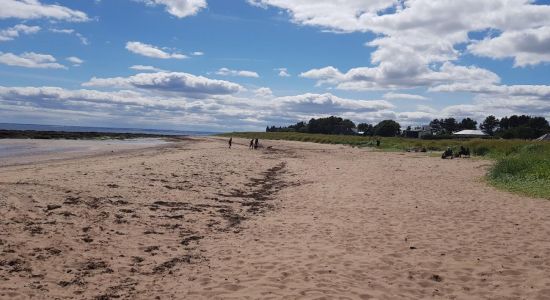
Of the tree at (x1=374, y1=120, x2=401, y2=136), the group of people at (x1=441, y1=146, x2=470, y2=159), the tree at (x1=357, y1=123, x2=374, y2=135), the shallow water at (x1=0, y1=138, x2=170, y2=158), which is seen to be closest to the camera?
the shallow water at (x1=0, y1=138, x2=170, y2=158)

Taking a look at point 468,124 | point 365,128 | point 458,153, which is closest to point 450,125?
point 468,124

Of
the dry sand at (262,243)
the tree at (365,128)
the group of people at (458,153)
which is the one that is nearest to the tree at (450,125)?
the tree at (365,128)

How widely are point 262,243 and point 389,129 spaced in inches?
4931

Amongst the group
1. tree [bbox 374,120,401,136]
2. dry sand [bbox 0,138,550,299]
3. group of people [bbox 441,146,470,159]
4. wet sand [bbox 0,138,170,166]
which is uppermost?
tree [bbox 374,120,401,136]

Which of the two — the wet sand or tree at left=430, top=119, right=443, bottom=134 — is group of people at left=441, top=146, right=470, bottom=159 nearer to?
the wet sand

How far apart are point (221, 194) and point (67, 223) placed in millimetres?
6479

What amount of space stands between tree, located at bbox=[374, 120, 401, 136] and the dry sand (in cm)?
11654

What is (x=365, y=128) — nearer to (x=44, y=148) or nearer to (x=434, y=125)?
(x=434, y=125)

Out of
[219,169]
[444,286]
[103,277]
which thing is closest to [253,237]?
[103,277]

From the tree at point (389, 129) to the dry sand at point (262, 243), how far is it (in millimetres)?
116537

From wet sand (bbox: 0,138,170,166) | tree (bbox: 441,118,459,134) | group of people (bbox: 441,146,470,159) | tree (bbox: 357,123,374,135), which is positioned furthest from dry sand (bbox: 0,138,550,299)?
tree (bbox: 441,118,459,134)

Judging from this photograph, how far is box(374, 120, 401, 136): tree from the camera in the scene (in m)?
129

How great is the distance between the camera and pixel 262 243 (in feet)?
28.8

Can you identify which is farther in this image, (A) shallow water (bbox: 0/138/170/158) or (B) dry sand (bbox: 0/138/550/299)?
(A) shallow water (bbox: 0/138/170/158)
